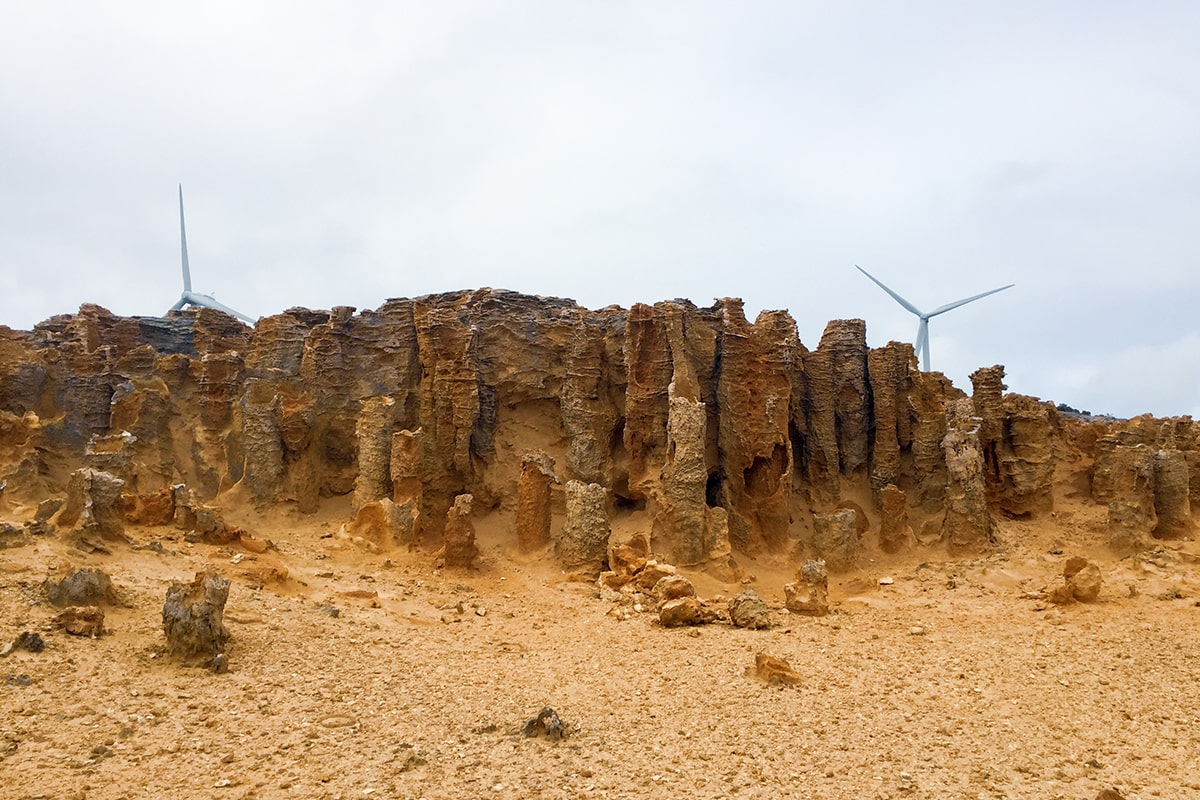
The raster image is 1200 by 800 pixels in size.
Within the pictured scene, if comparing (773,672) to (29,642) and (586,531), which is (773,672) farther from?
(29,642)

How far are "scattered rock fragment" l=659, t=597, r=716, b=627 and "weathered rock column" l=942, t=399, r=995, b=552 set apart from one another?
7.47 m

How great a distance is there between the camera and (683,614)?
1244cm

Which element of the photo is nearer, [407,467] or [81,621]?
[81,621]

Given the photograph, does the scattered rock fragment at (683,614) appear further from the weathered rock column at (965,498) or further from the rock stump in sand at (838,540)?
the weathered rock column at (965,498)

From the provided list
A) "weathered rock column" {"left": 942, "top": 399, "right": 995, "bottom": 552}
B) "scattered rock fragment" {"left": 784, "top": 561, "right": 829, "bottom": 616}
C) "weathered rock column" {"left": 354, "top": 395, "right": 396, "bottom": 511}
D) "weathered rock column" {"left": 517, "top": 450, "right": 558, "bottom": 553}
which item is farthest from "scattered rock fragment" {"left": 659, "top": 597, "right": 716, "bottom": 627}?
"weathered rock column" {"left": 354, "top": 395, "right": 396, "bottom": 511}

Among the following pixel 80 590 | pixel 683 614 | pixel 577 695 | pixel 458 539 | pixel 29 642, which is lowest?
pixel 577 695

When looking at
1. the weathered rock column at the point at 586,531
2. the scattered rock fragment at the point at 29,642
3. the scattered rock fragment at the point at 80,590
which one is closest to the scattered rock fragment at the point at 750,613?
the weathered rock column at the point at 586,531

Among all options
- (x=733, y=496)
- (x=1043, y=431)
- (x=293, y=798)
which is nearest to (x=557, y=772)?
(x=293, y=798)

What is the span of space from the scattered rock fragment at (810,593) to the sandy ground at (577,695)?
14.5 inches

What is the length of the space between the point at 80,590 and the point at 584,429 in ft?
35.2

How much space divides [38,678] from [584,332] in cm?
1288

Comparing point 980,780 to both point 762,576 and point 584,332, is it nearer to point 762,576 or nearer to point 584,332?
point 762,576

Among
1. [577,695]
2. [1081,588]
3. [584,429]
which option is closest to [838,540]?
[1081,588]

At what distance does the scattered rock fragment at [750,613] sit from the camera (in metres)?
12.3
